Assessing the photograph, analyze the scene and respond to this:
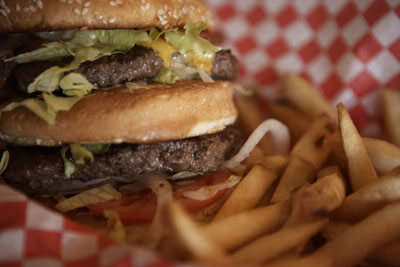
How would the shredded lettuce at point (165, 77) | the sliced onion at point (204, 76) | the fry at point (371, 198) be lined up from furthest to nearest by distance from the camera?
the sliced onion at point (204, 76), the shredded lettuce at point (165, 77), the fry at point (371, 198)

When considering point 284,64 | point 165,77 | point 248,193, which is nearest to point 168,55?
point 165,77

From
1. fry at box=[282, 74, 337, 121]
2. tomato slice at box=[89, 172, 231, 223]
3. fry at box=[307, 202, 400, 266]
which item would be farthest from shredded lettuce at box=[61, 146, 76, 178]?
fry at box=[282, 74, 337, 121]

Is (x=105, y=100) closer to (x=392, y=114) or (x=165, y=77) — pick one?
(x=165, y=77)

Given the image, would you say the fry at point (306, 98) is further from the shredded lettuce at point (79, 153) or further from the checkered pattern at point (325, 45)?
the shredded lettuce at point (79, 153)

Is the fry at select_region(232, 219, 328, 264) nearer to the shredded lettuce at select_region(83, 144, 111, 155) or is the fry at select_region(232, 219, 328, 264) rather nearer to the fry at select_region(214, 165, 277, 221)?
the fry at select_region(214, 165, 277, 221)

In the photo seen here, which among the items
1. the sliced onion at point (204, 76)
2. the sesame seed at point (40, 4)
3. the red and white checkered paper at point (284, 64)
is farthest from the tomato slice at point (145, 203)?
the sesame seed at point (40, 4)

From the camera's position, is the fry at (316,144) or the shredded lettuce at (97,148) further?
the fry at (316,144)
